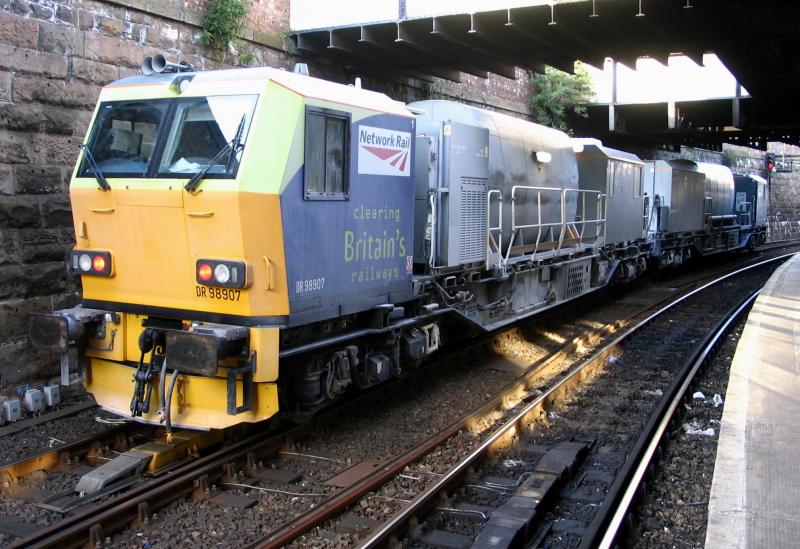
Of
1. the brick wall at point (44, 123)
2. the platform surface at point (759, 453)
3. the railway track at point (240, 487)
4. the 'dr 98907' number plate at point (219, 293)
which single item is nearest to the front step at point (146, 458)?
the railway track at point (240, 487)

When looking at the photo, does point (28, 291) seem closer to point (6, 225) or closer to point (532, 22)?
point (6, 225)

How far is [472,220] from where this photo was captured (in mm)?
9078

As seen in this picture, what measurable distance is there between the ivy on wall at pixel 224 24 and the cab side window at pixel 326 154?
5009 millimetres

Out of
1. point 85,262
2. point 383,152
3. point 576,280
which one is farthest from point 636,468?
point 576,280

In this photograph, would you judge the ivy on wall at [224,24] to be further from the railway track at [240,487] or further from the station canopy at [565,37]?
the railway track at [240,487]

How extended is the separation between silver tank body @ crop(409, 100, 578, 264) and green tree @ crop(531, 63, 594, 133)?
1038 cm

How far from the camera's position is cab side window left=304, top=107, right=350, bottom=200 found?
6143 millimetres

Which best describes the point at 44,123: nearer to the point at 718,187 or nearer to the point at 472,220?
the point at 472,220

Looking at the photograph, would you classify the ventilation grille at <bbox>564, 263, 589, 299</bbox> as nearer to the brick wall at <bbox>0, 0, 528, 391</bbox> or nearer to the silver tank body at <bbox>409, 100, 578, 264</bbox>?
the silver tank body at <bbox>409, 100, 578, 264</bbox>

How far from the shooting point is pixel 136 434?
6.72 meters

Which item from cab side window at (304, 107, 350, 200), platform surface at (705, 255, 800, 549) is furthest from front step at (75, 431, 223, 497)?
platform surface at (705, 255, 800, 549)

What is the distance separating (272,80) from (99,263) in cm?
233

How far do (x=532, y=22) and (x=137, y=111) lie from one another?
878 centimetres

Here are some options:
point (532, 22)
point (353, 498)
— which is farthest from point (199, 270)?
point (532, 22)
